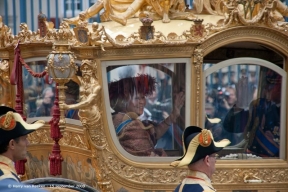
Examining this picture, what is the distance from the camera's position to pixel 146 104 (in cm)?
921

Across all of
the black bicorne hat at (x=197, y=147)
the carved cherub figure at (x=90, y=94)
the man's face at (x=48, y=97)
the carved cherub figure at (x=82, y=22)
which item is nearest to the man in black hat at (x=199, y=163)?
the black bicorne hat at (x=197, y=147)

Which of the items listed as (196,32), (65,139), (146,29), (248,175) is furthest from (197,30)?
(65,139)

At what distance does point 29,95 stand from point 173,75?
1914 millimetres

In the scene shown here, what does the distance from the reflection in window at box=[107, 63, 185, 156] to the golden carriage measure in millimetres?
15

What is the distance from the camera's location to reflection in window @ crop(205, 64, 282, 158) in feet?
30.8

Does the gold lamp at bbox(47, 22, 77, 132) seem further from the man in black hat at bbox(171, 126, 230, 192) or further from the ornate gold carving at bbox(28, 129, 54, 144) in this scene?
the man in black hat at bbox(171, 126, 230, 192)

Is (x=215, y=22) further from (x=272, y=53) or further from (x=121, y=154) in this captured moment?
(x=121, y=154)

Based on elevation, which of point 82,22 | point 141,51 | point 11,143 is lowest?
point 11,143

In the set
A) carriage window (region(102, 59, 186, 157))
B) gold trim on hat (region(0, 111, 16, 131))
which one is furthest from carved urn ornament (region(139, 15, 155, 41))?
gold trim on hat (region(0, 111, 16, 131))

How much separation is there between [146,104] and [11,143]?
3.16m

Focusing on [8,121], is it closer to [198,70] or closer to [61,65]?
[61,65]

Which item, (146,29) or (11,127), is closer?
(11,127)

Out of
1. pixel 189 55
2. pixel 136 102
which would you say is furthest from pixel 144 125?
pixel 189 55

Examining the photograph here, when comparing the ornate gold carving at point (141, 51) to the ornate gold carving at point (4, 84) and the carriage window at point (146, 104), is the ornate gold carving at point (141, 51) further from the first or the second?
the ornate gold carving at point (4, 84)
